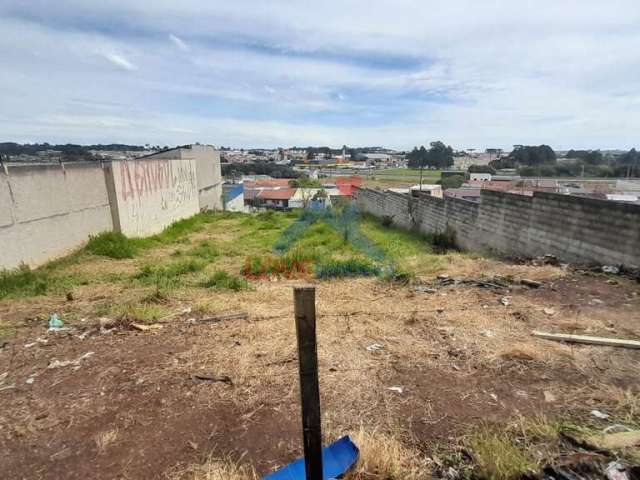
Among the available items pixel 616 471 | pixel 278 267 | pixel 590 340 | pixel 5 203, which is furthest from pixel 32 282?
pixel 590 340

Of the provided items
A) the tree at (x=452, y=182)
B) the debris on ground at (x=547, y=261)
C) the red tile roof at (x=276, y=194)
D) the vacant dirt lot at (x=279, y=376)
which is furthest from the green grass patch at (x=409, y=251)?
the tree at (x=452, y=182)

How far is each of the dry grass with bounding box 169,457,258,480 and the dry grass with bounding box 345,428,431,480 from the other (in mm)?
587

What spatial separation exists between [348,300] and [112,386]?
2871mm

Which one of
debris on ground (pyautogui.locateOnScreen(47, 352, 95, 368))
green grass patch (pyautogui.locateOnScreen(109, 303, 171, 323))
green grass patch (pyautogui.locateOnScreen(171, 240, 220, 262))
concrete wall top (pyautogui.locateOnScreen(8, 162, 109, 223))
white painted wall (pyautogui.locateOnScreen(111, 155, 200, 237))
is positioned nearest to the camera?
debris on ground (pyautogui.locateOnScreen(47, 352, 95, 368))

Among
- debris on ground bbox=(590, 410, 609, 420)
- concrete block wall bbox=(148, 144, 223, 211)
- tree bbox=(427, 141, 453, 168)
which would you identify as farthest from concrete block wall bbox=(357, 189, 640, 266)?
tree bbox=(427, 141, 453, 168)

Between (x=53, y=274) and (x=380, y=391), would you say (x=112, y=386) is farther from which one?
(x=53, y=274)

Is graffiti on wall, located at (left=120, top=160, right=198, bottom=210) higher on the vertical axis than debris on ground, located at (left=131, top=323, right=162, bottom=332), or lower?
higher

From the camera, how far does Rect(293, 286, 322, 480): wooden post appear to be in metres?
1.42

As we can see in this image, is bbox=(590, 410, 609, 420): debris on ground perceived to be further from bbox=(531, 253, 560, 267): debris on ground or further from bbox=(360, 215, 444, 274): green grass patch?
bbox=(531, 253, 560, 267): debris on ground

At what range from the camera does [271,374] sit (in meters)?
2.93

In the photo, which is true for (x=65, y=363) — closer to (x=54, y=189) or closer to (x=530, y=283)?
(x=54, y=189)

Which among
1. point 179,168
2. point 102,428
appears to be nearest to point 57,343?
point 102,428

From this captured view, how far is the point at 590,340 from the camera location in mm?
3264

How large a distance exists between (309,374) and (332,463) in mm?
782
